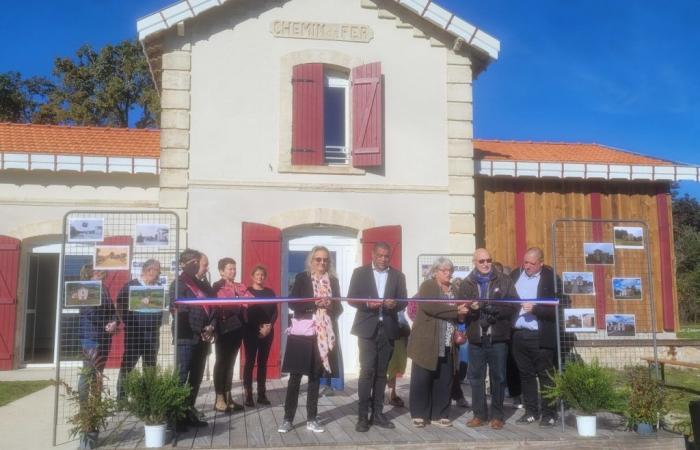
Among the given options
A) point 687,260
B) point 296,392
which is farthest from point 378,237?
point 687,260

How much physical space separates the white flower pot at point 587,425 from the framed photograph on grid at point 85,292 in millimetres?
4426

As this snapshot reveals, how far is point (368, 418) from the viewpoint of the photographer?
21.1ft

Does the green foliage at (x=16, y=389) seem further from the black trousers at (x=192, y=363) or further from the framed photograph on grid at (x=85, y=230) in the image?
the framed photograph on grid at (x=85, y=230)

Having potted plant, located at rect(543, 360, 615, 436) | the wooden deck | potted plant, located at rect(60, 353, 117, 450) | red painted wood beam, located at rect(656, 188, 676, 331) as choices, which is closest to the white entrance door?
the wooden deck

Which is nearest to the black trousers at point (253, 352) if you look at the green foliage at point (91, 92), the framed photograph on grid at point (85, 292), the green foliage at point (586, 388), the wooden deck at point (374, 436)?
the wooden deck at point (374, 436)

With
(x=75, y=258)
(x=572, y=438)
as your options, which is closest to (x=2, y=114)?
(x=75, y=258)

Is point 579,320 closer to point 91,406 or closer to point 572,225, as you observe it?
point 91,406

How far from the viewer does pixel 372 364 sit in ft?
20.4

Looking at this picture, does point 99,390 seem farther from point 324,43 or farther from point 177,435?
point 324,43

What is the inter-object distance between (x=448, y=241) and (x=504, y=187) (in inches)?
75.4

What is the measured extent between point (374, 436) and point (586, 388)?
6.37ft

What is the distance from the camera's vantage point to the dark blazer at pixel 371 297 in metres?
6.20

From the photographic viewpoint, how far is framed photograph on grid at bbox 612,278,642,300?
676cm

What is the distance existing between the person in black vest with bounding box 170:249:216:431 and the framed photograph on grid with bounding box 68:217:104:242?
77cm
